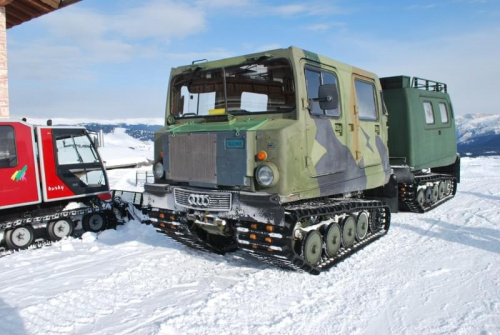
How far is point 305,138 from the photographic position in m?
4.99

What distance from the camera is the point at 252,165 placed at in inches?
189

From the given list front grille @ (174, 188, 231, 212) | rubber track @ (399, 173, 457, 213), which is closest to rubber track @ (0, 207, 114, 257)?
front grille @ (174, 188, 231, 212)

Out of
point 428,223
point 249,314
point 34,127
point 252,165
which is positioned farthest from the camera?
point 428,223

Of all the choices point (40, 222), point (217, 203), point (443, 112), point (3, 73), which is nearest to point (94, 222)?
point (40, 222)

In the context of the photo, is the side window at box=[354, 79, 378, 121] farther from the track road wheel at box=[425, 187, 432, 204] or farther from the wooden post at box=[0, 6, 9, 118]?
the wooden post at box=[0, 6, 9, 118]

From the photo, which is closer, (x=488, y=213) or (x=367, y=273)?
(x=367, y=273)

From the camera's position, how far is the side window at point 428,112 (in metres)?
10.1

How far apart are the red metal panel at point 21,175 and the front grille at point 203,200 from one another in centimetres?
340

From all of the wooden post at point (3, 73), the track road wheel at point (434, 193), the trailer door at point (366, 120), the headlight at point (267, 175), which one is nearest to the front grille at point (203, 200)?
the headlight at point (267, 175)

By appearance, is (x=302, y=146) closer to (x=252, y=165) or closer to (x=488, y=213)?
(x=252, y=165)

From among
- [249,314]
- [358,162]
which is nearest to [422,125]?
[358,162]

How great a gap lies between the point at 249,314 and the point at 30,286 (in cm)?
289

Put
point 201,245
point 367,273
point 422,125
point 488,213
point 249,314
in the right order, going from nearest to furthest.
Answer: point 249,314 → point 367,273 → point 201,245 → point 488,213 → point 422,125

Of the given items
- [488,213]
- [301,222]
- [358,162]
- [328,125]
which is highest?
[328,125]
